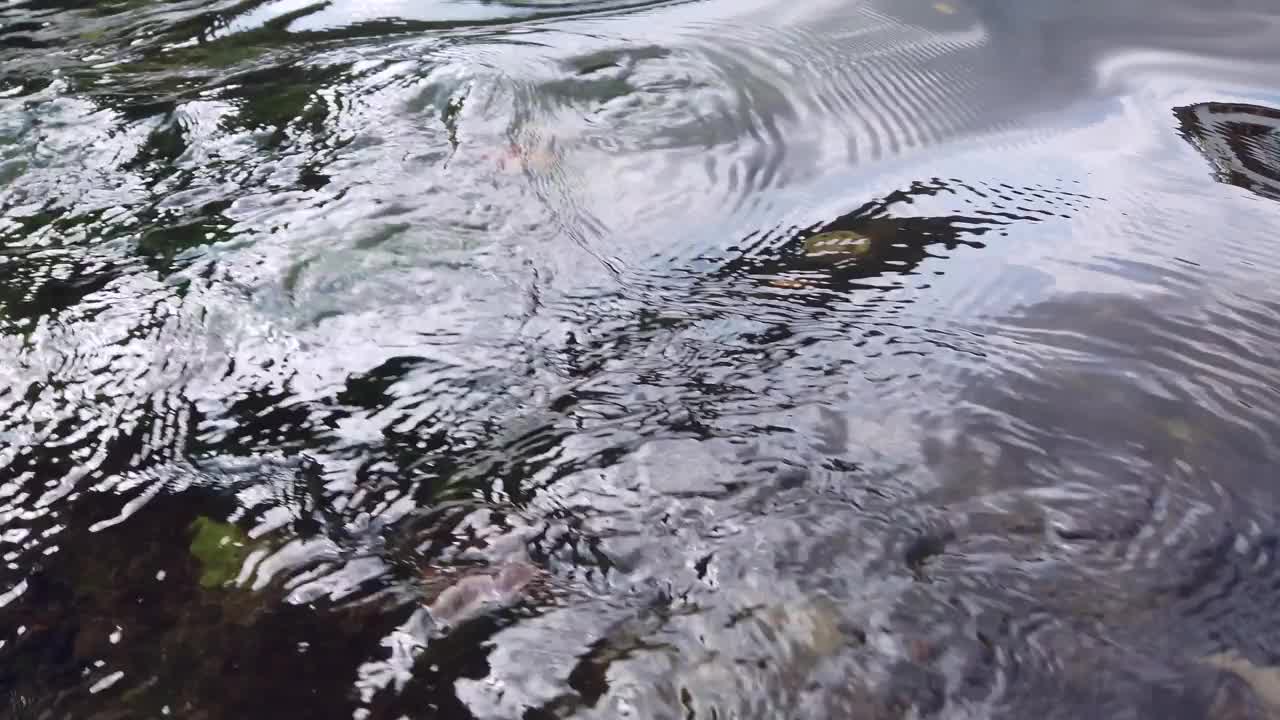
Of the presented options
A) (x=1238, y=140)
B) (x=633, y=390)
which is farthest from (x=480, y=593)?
(x=1238, y=140)

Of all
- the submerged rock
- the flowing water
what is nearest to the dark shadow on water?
the flowing water

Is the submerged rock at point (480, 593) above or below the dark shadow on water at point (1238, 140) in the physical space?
below

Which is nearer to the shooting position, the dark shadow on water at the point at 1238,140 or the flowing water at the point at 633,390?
the flowing water at the point at 633,390

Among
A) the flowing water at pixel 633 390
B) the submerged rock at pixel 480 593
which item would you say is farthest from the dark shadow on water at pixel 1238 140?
the submerged rock at pixel 480 593

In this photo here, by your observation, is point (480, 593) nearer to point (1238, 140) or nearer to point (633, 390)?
point (633, 390)

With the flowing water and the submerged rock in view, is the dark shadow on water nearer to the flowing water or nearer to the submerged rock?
the flowing water

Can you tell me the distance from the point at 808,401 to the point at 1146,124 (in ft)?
9.20

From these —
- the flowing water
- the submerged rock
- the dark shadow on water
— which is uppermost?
the dark shadow on water

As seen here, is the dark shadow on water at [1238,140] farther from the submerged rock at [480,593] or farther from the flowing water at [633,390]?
the submerged rock at [480,593]

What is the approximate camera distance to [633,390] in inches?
94.3

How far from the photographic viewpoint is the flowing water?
1.75 metres

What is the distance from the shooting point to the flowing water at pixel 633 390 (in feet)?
5.76

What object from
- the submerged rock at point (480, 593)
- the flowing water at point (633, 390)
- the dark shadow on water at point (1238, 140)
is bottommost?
the submerged rock at point (480, 593)

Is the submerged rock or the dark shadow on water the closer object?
the submerged rock
